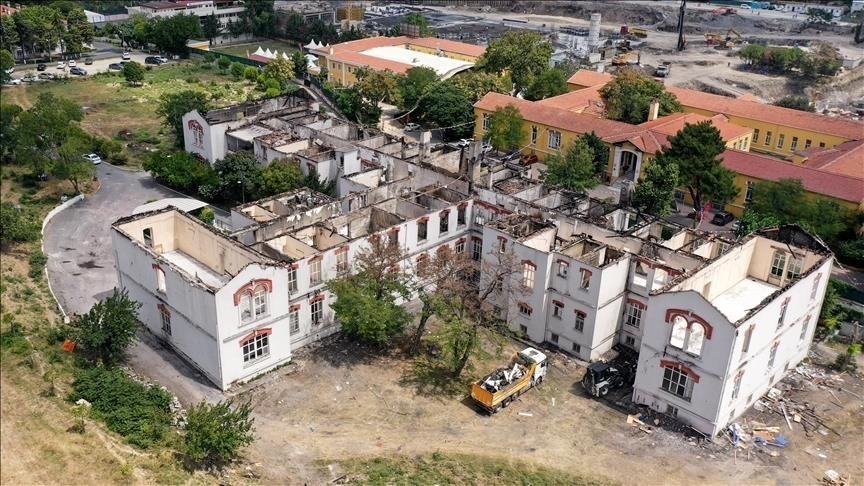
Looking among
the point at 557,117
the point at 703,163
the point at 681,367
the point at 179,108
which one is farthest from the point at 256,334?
the point at 557,117

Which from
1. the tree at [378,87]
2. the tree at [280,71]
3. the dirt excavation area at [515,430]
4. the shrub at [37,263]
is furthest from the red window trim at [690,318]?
the tree at [280,71]

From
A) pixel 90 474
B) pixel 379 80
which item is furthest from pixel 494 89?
pixel 90 474

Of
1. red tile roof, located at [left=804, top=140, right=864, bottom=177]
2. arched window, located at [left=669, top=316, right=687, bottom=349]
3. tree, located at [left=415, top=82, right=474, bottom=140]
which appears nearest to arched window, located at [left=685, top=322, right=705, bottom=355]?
arched window, located at [left=669, top=316, right=687, bottom=349]

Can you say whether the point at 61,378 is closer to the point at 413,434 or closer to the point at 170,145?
the point at 413,434

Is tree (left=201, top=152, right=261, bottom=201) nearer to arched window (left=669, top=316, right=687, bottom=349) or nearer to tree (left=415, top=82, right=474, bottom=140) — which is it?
tree (left=415, top=82, right=474, bottom=140)

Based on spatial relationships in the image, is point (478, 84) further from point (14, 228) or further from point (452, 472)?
point (452, 472)

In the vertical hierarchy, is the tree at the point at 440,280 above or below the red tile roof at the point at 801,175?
below

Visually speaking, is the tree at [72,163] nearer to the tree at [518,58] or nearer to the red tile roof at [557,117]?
the red tile roof at [557,117]
